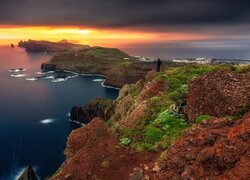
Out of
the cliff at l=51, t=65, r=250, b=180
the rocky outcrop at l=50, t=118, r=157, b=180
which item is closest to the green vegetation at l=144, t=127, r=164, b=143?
the cliff at l=51, t=65, r=250, b=180

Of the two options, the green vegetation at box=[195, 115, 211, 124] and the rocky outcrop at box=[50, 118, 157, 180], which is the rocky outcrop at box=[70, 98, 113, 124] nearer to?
the rocky outcrop at box=[50, 118, 157, 180]

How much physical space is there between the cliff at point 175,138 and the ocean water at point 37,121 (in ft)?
164

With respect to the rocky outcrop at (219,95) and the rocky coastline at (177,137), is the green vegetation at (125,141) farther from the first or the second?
the rocky outcrop at (219,95)

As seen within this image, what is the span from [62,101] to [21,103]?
17477 millimetres

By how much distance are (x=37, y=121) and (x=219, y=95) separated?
320ft

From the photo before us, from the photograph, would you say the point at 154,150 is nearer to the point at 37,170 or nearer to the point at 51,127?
Answer: the point at 37,170

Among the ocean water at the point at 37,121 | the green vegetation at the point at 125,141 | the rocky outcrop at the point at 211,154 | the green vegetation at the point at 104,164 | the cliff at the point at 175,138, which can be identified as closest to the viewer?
the rocky outcrop at the point at 211,154

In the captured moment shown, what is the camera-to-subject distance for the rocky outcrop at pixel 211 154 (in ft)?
47.6

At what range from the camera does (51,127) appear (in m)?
106

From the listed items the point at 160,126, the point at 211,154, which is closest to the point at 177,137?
the point at 160,126

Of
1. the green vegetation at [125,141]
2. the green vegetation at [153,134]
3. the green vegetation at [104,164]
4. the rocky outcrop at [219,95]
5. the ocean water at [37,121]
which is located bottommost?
the ocean water at [37,121]

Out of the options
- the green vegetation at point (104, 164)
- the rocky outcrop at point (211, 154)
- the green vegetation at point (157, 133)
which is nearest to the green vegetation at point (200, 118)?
the green vegetation at point (157, 133)

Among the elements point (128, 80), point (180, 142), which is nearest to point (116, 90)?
point (128, 80)

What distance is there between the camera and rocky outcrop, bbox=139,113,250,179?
1452 cm
